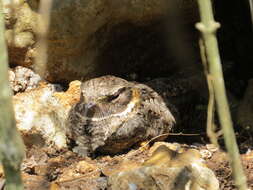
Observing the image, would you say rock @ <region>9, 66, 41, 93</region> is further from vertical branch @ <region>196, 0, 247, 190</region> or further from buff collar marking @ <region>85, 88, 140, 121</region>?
vertical branch @ <region>196, 0, 247, 190</region>

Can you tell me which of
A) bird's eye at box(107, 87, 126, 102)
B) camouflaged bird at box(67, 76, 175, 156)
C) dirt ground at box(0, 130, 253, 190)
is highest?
bird's eye at box(107, 87, 126, 102)

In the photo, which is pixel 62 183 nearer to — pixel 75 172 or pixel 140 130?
pixel 75 172

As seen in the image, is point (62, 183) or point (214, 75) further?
point (62, 183)

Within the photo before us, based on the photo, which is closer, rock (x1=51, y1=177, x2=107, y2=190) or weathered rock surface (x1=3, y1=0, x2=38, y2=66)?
rock (x1=51, y1=177, x2=107, y2=190)

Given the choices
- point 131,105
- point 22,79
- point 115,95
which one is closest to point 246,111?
point 131,105

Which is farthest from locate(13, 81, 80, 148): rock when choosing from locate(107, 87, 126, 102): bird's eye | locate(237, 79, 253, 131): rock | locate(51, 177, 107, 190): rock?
locate(237, 79, 253, 131): rock

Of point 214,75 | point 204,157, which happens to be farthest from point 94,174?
point 214,75

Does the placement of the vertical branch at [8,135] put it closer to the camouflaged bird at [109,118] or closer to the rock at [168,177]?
the rock at [168,177]
